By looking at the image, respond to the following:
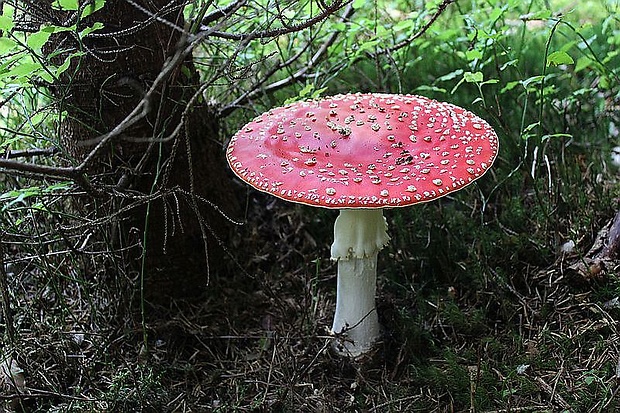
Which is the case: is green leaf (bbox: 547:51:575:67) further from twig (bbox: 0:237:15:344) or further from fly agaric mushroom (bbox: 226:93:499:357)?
twig (bbox: 0:237:15:344)

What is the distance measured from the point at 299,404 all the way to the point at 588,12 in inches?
263

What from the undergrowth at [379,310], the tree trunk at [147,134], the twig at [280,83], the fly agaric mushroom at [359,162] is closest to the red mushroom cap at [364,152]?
the fly agaric mushroom at [359,162]

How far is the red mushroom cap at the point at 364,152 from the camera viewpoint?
2.39 metres

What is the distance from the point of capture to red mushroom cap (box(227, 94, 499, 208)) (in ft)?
7.84

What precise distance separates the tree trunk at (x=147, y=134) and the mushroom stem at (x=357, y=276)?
2.34ft

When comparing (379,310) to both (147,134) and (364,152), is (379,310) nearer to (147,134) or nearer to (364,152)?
(364,152)

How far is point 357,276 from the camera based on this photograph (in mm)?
3135

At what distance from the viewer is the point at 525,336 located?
3139mm

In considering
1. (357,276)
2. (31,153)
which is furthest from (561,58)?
(31,153)

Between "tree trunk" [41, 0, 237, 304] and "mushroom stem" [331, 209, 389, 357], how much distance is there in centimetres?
71

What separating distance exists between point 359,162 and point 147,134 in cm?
119

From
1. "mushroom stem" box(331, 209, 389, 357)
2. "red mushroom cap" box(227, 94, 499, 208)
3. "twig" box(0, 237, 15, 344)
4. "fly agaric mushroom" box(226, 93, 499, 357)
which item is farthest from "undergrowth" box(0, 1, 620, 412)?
"red mushroom cap" box(227, 94, 499, 208)

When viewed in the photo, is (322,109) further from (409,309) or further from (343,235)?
(409,309)

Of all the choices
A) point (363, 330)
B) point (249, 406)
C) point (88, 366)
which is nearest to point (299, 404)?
point (249, 406)
